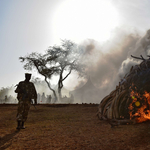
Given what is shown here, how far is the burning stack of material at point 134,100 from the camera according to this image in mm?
4633

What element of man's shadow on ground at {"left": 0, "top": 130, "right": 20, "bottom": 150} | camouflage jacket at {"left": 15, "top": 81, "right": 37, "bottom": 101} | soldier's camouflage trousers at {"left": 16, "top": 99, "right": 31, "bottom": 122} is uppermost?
camouflage jacket at {"left": 15, "top": 81, "right": 37, "bottom": 101}

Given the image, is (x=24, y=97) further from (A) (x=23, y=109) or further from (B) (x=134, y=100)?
(B) (x=134, y=100)

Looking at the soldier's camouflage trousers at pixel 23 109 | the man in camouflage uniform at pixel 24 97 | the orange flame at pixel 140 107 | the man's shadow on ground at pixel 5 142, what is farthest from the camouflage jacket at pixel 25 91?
the orange flame at pixel 140 107

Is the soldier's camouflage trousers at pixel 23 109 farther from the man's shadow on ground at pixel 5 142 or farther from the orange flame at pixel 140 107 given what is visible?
the orange flame at pixel 140 107

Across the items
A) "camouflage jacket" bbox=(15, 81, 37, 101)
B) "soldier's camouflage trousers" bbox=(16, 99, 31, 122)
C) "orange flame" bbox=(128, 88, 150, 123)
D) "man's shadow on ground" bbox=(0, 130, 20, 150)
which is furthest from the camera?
"camouflage jacket" bbox=(15, 81, 37, 101)

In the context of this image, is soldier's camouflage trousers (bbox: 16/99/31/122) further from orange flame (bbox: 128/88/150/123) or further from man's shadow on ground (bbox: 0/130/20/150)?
orange flame (bbox: 128/88/150/123)

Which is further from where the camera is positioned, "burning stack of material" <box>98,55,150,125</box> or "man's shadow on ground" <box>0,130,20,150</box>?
"burning stack of material" <box>98,55,150,125</box>

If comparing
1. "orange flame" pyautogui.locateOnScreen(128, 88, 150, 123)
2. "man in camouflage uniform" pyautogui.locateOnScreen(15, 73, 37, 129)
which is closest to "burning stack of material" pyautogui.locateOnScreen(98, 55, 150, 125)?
"orange flame" pyautogui.locateOnScreen(128, 88, 150, 123)

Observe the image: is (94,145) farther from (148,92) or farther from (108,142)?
(148,92)

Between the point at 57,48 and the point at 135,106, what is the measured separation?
25276 millimetres

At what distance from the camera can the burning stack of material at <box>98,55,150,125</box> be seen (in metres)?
4.63

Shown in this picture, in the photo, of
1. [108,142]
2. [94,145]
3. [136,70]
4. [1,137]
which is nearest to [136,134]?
[108,142]

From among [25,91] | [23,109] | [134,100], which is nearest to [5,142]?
[23,109]

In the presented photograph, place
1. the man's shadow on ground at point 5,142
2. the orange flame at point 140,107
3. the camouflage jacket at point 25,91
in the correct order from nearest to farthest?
1. the man's shadow on ground at point 5,142
2. the orange flame at point 140,107
3. the camouflage jacket at point 25,91
